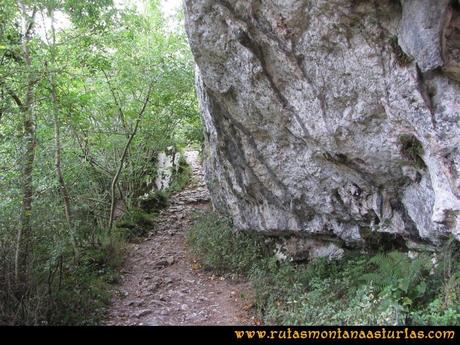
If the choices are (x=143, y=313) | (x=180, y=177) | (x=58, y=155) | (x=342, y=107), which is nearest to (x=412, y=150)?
(x=342, y=107)

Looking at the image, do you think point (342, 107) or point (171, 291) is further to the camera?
point (171, 291)

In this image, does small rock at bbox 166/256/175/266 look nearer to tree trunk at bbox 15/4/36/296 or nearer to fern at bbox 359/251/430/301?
tree trunk at bbox 15/4/36/296

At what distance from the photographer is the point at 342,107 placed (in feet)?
16.7

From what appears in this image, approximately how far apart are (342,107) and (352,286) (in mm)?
2834

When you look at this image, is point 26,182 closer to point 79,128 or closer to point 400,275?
point 79,128

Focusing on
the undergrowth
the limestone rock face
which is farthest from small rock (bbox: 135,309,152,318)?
the limestone rock face

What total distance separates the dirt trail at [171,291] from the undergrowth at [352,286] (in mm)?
438

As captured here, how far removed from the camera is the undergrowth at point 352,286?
14.8 ft

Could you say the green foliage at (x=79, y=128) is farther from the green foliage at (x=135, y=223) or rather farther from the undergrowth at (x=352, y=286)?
the undergrowth at (x=352, y=286)

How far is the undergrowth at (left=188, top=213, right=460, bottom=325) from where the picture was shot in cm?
452

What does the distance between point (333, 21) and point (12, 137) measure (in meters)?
5.52

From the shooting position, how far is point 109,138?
10508mm

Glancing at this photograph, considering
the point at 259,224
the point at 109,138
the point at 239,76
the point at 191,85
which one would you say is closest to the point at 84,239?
the point at 109,138

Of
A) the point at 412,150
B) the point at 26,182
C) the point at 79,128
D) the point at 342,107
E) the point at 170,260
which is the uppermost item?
the point at 79,128
